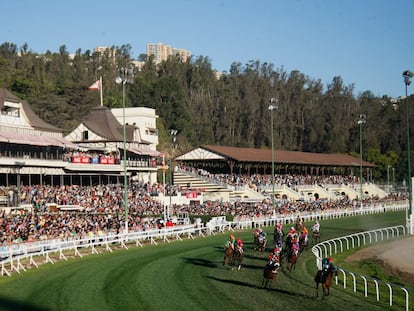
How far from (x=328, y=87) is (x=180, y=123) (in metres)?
43.0

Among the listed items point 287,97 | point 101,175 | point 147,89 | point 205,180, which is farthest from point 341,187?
point 287,97

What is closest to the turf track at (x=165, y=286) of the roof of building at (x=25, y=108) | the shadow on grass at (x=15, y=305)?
the shadow on grass at (x=15, y=305)

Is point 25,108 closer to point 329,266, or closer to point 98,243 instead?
point 98,243

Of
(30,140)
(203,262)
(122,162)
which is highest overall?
(30,140)

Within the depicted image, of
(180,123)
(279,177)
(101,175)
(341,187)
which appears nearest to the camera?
(101,175)

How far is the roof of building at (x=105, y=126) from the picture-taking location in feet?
200

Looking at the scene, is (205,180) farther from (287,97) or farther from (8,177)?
(287,97)

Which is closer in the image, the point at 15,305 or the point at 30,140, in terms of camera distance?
the point at 15,305

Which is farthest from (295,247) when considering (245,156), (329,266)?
(245,156)

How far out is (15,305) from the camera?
16359 mm

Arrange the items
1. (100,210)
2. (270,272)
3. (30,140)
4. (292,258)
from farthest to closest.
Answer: (30,140)
(100,210)
(292,258)
(270,272)

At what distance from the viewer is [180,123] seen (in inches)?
3728

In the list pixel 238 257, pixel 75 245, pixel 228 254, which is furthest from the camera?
pixel 75 245

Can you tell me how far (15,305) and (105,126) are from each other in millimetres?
47064
